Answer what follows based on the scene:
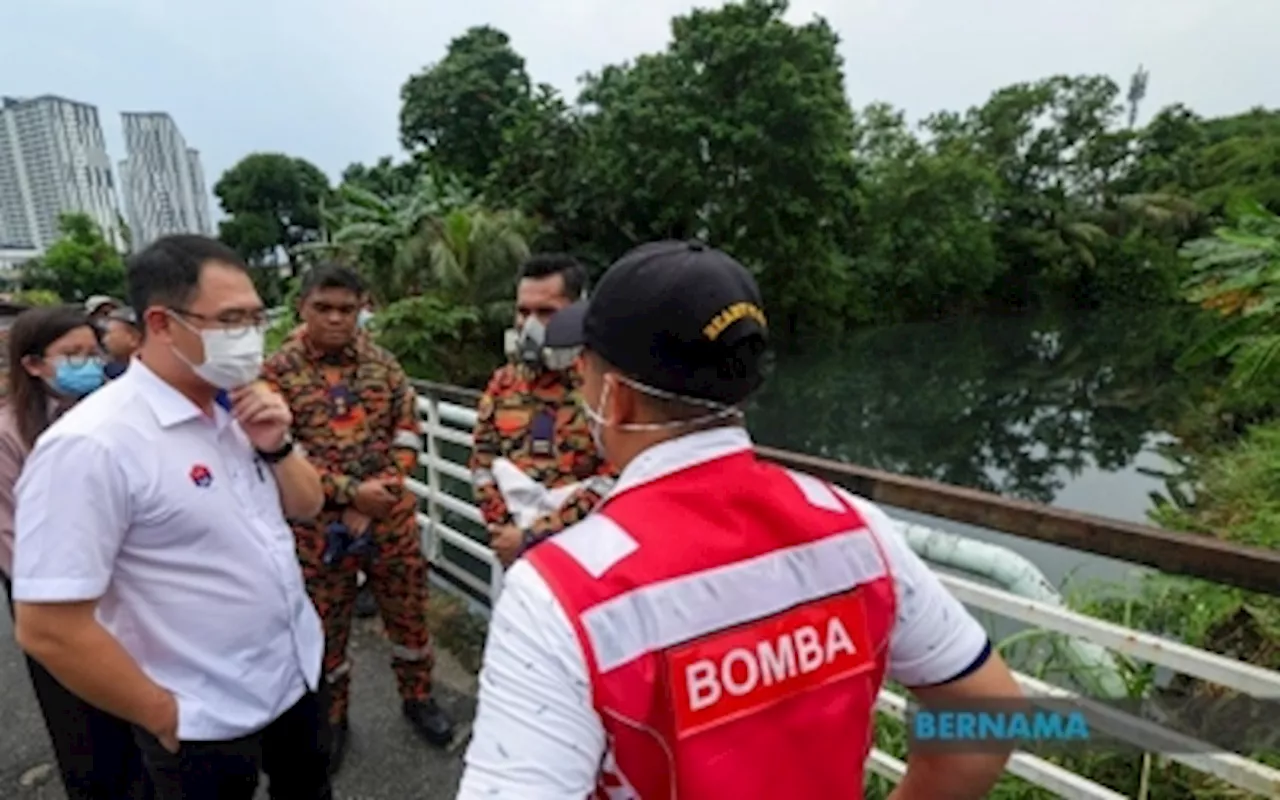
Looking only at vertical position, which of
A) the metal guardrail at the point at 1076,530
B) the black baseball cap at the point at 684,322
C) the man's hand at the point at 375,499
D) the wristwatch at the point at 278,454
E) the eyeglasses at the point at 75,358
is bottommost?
the man's hand at the point at 375,499

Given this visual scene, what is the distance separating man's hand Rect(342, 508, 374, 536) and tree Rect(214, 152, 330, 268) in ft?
122

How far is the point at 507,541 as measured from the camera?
190 centimetres

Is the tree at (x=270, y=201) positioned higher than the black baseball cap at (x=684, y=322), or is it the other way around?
the tree at (x=270, y=201)

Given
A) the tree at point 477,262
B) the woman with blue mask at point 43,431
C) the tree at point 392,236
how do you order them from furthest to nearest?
1. the tree at point 392,236
2. the tree at point 477,262
3. the woman with blue mask at point 43,431

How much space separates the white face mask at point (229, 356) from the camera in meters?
1.38

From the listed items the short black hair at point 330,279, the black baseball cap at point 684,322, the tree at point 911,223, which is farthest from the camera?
the tree at point 911,223

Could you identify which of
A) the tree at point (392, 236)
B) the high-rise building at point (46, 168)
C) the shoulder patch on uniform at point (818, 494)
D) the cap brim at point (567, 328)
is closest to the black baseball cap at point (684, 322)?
the shoulder patch on uniform at point (818, 494)

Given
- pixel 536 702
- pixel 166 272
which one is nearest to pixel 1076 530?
pixel 536 702

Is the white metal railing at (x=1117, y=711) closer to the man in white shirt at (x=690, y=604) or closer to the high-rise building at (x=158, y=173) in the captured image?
the man in white shirt at (x=690, y=604)

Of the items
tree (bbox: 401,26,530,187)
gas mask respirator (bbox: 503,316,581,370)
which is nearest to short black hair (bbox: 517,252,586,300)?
gas mask respirator (bbox: 503,316,581,370)

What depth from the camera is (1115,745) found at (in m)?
1.51

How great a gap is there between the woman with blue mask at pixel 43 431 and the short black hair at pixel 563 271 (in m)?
1.18

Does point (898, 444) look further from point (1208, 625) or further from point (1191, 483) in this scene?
point (1208, 625)

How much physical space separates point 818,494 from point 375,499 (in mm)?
1726
